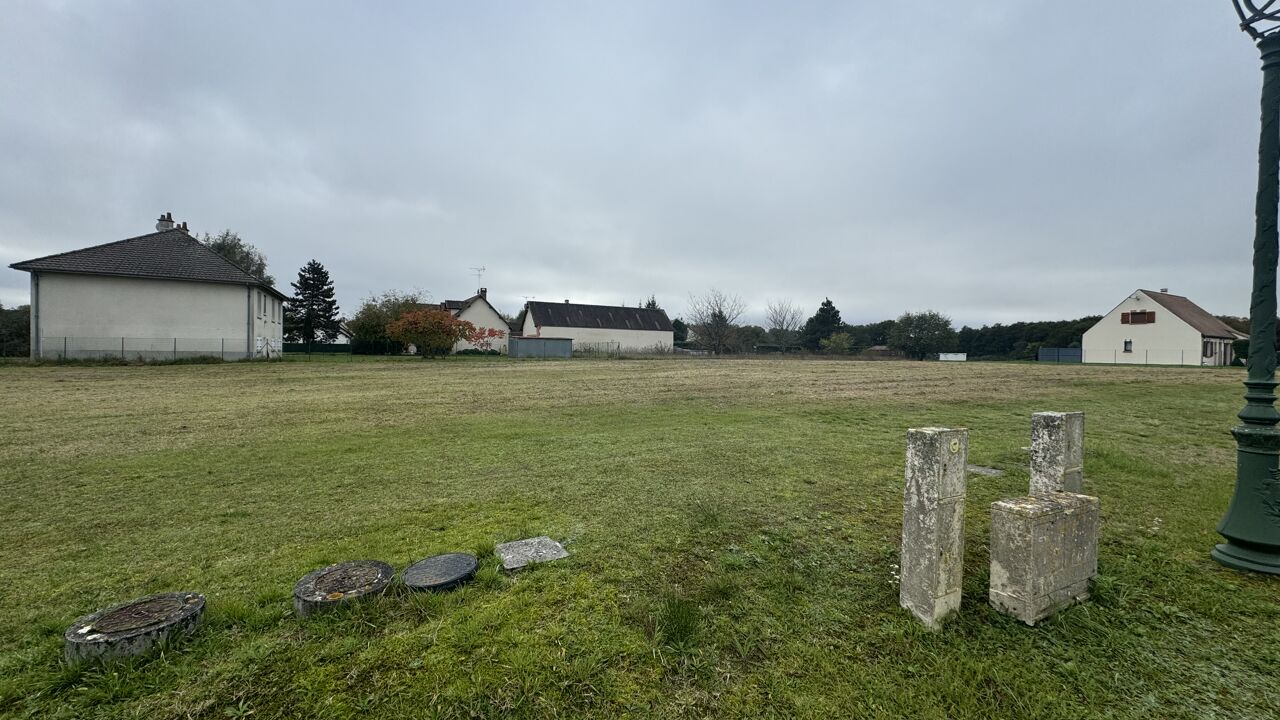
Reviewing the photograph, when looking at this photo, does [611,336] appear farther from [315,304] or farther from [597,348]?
[315,304]

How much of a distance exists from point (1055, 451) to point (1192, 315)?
5594 centimetres

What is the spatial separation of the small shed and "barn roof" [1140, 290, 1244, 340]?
4771 cm

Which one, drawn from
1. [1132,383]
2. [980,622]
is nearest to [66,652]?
[980,622]

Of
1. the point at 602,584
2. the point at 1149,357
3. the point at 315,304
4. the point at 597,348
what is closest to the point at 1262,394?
the point at 602,584

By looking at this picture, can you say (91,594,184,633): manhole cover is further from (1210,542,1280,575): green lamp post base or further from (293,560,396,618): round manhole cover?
(1210,542,1280,575): green lamp post base

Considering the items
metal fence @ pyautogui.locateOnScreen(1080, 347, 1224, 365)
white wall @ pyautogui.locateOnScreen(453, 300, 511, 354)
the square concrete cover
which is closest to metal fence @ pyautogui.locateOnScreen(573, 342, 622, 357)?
white wall @ pyautogui.locateOnScreen(453, 300, 511, 354)

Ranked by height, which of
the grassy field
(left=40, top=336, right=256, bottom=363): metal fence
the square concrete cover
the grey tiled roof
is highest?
the grey tiled roof

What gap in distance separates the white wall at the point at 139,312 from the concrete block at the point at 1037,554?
32.4 metres

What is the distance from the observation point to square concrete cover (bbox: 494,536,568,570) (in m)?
3.51

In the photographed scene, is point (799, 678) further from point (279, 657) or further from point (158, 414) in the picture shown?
point (158, 414)

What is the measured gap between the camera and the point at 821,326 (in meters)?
75.4

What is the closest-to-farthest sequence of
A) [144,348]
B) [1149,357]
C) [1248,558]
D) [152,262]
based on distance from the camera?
A: [1248,558] → [144,348] → [152,262] → [1149,357]

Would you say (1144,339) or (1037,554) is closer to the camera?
(1037,554)

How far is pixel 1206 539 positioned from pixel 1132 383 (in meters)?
19.9
